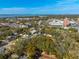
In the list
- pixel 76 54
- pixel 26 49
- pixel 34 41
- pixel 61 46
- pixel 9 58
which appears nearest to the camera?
pixel 76 54

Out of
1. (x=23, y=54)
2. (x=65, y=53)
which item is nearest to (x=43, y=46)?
(x=23, y=54)

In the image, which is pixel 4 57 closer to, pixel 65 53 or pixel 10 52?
pixel 10 52

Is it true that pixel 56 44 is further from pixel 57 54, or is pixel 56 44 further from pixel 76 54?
pixel 76 54

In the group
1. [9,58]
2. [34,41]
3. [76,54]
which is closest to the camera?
[76,54]

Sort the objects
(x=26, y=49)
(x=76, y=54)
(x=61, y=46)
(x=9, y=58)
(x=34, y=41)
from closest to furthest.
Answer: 1. (x=76, y=54)
2. (x=9, y=58)
3. (x=61, y=46)
4. (x=26, y=49)
5. (x=34, y=41)

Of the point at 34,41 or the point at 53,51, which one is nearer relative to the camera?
the point at 53,51

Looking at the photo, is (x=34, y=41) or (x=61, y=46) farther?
(x=34, y=41)

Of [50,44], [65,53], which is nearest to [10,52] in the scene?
[50,44]

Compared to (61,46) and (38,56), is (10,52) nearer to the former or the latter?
(38,56)
